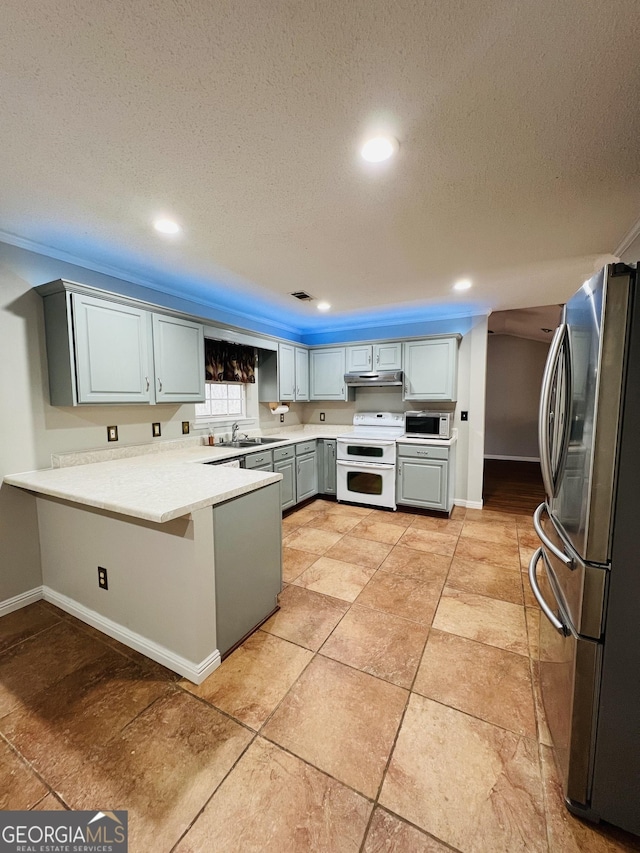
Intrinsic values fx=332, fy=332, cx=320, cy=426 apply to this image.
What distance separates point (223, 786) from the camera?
1.19 m

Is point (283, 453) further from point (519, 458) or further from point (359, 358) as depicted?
point (519, 458)

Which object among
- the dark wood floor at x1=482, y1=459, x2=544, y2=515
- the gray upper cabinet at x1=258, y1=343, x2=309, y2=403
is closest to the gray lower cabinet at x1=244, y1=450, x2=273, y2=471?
the gray upper cabinet at x1=258, y1=343, x2=309, y2=403

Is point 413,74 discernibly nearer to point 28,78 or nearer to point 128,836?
point 28,78

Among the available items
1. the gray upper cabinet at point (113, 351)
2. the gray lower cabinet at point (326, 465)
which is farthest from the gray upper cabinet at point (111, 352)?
the gray lower cabinet at point (326, 465)

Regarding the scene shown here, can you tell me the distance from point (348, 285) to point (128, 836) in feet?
11.5

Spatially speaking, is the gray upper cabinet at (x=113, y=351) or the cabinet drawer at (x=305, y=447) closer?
the gray upper cabinet at (x=113, y=351)

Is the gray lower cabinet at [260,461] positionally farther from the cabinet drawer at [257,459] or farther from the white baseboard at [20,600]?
the white baseboard at [20,600]

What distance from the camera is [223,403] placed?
4.02m

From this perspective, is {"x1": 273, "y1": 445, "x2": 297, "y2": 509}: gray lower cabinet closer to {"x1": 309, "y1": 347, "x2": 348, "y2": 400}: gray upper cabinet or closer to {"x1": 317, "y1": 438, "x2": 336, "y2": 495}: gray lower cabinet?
{"x1": 317, "y1": 438, "x2": 336, "y2": 495}: gray lower cabinet

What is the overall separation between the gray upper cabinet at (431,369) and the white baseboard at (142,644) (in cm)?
346

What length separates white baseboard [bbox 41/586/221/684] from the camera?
1655 millimetres

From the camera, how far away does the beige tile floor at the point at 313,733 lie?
1.08 m

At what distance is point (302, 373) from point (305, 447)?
3.75 ft

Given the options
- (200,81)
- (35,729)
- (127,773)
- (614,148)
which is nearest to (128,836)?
(127,773)
